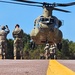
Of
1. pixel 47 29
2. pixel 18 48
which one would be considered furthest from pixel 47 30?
pixel 18 48

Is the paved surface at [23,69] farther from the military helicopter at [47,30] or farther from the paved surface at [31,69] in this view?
the military helicopter at [47,30]

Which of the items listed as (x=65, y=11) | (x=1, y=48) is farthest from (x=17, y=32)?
(x=65, y=11)

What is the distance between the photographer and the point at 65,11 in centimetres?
3209

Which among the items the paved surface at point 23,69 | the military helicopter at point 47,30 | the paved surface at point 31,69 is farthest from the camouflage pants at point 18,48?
the paved surface at point 23,69

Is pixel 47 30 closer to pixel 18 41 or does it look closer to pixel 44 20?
pixel 44 20

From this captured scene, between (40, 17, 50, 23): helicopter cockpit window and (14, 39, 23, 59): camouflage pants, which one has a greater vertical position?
(40, 17, 50, 23): helicopter cockpit window

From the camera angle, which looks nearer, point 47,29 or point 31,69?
point 31,69

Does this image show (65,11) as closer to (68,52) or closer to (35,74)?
(35,74)

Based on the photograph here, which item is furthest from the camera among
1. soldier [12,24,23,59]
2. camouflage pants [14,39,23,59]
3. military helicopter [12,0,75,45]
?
military helicopter [12,0,75,45]

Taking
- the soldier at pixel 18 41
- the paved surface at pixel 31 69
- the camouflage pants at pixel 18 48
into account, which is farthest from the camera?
the camouflage pants at pixel 18 48

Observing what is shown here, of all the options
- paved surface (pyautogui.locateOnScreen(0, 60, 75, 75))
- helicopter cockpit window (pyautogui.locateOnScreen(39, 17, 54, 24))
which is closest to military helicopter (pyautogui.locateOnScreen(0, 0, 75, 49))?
helicopter cockpit window (pyautogui.locateOnScreen(39, 17, 54, 24))

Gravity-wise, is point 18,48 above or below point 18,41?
below

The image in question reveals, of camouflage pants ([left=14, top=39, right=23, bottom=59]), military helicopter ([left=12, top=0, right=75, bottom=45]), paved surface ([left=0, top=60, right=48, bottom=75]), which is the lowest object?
paved surface ([left=0, top=60, right=48, bottom=75])

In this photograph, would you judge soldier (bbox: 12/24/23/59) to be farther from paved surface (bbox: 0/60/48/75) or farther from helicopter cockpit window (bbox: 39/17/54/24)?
paved surface (bbox: 0/60/48/75)
